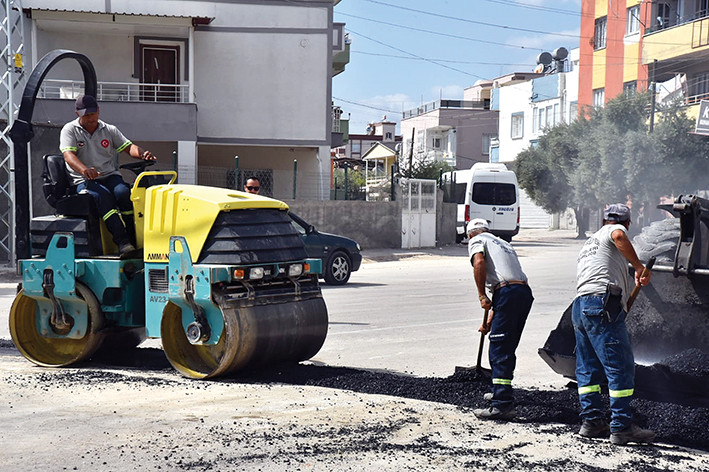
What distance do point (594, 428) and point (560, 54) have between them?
164 ft

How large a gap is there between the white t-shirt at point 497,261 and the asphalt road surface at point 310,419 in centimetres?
98

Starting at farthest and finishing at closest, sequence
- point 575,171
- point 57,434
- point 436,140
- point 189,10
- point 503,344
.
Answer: point 436,140
point 575,171
point 189,10
point 503,344
point 57,434

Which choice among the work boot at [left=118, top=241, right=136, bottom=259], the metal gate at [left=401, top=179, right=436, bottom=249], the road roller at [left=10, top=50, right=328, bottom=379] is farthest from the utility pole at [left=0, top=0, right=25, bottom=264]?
the metal gate at [left=401, top=179, right=436, bottom=249]

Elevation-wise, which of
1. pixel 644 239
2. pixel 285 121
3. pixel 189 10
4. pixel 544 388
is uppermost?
pixel 189 10

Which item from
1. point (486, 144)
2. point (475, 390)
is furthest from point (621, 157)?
point (475, 390)

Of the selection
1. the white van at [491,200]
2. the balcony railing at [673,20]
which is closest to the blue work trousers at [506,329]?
the white van at [491,200]

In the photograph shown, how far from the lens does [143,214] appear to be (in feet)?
27.6

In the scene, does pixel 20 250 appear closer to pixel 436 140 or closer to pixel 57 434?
pixel 57 434

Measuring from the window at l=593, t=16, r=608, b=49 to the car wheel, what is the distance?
96.0 feet

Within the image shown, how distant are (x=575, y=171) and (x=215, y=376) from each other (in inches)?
1271

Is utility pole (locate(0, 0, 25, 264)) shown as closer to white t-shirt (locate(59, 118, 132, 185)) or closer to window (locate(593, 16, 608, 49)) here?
white t-shirt (locate(59, 118, 132, 185))

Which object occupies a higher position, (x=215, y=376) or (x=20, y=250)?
(x=20, y=250)

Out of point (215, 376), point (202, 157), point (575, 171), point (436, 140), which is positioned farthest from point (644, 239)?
point (436, 140)

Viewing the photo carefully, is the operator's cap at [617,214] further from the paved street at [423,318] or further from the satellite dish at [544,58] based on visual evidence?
the satellite dish at [544,58]
